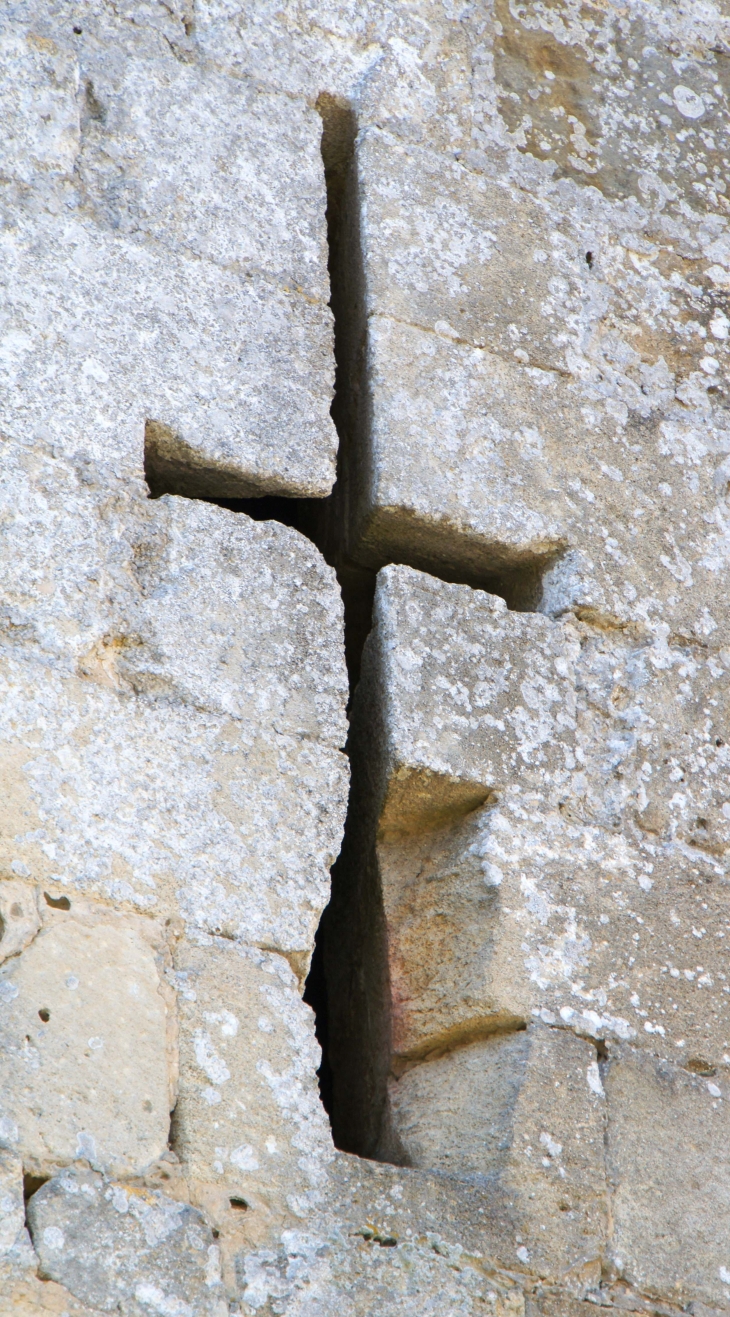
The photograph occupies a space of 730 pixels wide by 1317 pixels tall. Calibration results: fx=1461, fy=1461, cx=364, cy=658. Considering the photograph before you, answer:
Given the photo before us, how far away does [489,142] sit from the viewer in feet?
11.5

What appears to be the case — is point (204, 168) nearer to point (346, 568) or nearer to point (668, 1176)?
point (346, 568)

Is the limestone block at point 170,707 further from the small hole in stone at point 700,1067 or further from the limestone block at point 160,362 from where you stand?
the small hole in stone at point 700,1067

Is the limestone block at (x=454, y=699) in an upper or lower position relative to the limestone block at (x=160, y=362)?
lower

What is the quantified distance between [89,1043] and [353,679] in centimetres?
114

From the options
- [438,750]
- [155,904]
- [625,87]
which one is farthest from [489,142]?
[155,904]

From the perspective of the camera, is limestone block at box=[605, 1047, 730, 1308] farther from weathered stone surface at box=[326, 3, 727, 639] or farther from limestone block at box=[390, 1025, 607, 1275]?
weathered stone surface at box=[326, 3, 727, 639]

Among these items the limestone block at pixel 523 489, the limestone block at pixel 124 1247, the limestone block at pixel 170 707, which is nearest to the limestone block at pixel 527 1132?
the limestone block at pixel 170 707

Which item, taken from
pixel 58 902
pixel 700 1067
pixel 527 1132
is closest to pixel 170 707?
pixel 58 902

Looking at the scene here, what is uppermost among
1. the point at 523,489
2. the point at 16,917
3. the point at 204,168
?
the point at 204,168

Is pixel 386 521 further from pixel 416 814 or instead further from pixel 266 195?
pixel 266 195

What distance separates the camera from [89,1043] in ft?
7.24

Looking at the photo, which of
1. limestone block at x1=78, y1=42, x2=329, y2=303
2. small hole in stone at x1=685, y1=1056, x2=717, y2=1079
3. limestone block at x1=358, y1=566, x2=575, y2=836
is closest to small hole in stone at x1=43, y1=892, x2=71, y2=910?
limestone block at x1=358, y1=566, x2=575, y2=836

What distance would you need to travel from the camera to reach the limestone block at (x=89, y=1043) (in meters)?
2.12

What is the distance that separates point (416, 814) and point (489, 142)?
5.63ft
